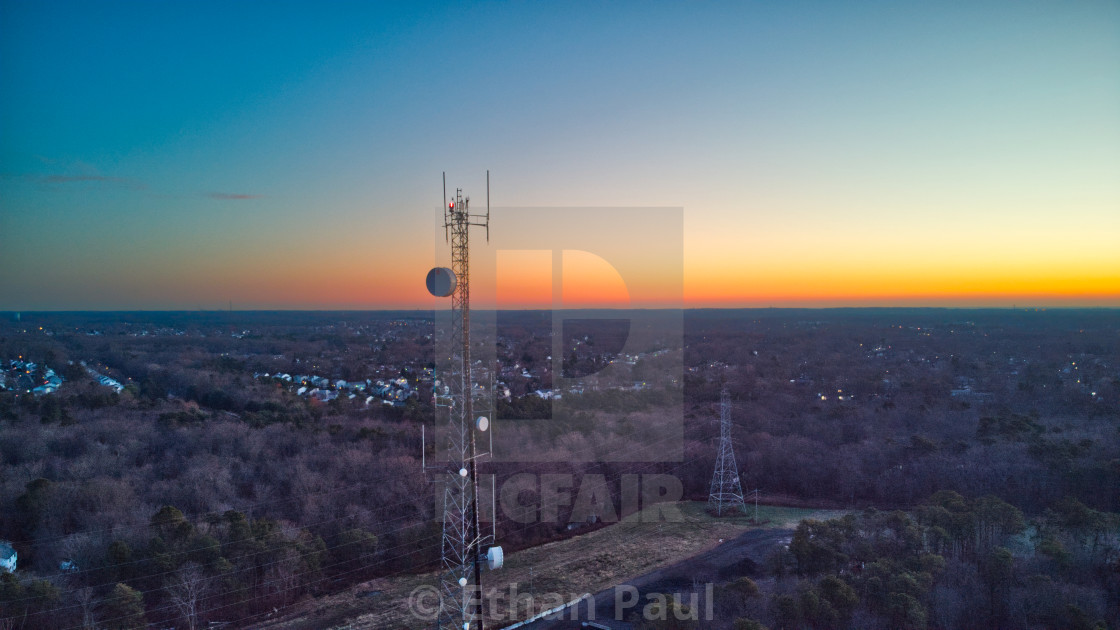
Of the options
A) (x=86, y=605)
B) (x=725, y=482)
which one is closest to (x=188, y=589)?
(x=86, y=605)

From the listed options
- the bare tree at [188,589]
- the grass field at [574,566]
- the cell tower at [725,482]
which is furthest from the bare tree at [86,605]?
the cell tower at [725,482]

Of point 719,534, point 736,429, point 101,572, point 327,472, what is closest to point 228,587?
point 101,572

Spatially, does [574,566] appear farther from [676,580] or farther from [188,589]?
[188,589]

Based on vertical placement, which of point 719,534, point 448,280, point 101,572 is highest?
point 448,280

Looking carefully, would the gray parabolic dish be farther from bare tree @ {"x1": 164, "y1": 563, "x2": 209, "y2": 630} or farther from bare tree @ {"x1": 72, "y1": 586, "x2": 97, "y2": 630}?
bare tree @ {"x1": 72, "y1": 586, "x2": 97, "y2": 630}

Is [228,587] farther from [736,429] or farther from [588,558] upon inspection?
[736,429]
